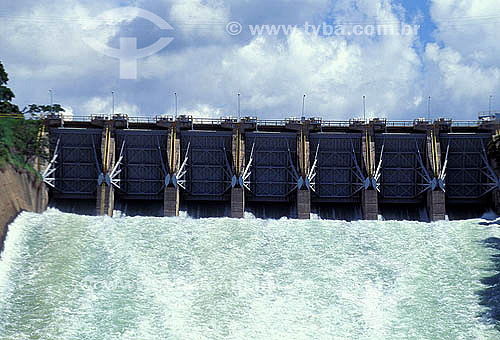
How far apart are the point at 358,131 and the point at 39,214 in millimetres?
36723

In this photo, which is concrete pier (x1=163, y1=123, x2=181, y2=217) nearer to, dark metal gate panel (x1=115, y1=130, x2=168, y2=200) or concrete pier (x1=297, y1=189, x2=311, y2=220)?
dark metal gate panel (x1=115, y1=130, x2=168, y2=200)

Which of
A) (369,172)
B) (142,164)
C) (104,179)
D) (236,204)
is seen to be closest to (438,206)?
(369,172)

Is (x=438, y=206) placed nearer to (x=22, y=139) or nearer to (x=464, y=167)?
(x=464, y=167)

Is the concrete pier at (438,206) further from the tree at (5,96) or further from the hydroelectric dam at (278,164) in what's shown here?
the tree at (5,96)

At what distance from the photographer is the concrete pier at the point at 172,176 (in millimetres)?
65125

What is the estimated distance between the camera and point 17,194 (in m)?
54.3

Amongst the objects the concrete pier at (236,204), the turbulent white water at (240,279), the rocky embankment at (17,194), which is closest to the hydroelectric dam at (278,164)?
the concrete pier at (236,204)

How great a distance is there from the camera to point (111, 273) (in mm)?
45188

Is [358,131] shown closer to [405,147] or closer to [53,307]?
[405,147]

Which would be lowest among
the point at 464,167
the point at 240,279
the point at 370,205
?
the point at 240,279

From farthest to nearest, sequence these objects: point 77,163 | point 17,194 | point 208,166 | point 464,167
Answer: point 464,167, point 208,166, point 77,163, point 17,194

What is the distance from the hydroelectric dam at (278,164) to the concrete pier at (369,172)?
114mm

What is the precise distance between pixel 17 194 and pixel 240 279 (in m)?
23.5

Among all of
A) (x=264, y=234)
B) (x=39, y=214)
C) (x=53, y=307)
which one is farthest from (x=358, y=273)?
(x=39, y=214)
